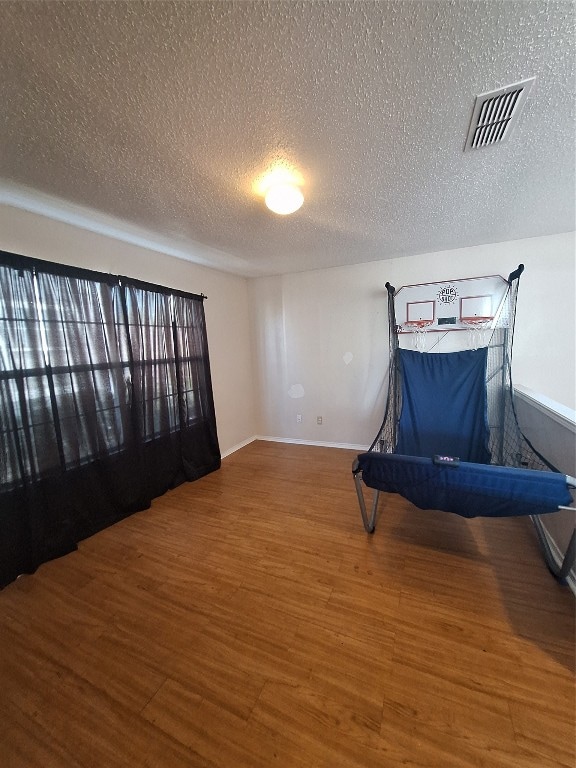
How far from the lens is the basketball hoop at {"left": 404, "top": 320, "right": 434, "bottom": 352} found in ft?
9.97

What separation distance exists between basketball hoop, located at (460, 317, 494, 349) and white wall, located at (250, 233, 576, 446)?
279mm

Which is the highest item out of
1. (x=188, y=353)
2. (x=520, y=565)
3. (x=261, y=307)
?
(x=261, y=307)

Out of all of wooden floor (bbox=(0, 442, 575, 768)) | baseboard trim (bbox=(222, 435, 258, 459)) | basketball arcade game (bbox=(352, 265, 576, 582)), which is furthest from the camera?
baseboard trim (bbox=(222, 435, 258, 459))

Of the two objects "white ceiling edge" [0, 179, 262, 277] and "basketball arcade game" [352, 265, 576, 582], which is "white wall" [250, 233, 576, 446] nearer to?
"basketball arcade game" [352, 265, 576, 582]

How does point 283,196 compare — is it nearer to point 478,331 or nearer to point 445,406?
point 445,406

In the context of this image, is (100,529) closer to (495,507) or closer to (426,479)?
(426,479)

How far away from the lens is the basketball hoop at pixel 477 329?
2.83 metres

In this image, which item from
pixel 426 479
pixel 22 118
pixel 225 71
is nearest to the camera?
pixel 225 71

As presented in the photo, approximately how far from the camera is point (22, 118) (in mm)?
1100

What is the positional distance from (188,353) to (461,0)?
2.70 m

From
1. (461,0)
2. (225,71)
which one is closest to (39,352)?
(225,71)

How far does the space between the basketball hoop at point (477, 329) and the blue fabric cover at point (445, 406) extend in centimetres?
33

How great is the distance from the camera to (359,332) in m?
3.38

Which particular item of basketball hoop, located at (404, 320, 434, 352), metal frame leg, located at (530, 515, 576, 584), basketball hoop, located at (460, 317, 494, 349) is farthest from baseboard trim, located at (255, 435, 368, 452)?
metal frame leg, located at (530, 515, 576, 584)
